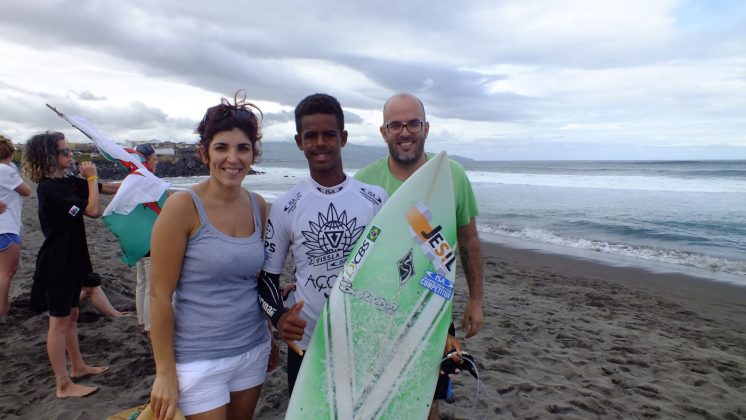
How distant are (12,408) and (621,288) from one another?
24.9 feet

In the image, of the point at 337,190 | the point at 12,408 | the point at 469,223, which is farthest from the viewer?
the point at 12,408

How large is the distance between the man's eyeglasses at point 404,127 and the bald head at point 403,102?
0.15ft

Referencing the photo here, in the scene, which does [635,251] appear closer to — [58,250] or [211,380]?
[211,380]

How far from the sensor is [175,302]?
159 centimetres

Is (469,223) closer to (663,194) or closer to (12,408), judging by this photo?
(12,408)

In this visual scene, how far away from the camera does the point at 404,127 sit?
84.6 inches

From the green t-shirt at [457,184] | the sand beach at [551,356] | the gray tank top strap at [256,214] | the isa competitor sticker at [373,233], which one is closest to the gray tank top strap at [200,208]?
the gray tank top strap at [256,214]

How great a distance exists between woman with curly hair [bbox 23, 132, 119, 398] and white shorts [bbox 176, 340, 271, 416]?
2.00 metres

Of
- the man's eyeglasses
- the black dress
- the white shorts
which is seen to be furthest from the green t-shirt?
the black dress

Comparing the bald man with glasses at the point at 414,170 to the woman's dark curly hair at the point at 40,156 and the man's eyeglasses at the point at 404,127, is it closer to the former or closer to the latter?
the man's eyeglasses at the point at 404,127

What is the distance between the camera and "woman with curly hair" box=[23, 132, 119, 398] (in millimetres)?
2906

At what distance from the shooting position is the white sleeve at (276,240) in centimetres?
170

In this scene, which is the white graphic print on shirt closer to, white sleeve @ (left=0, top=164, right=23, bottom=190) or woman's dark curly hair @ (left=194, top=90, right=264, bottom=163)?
woman's dark curly hair @ (left=194, top=90, right=264, bottom=163)

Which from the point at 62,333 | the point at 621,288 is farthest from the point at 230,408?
the point at 621,288
